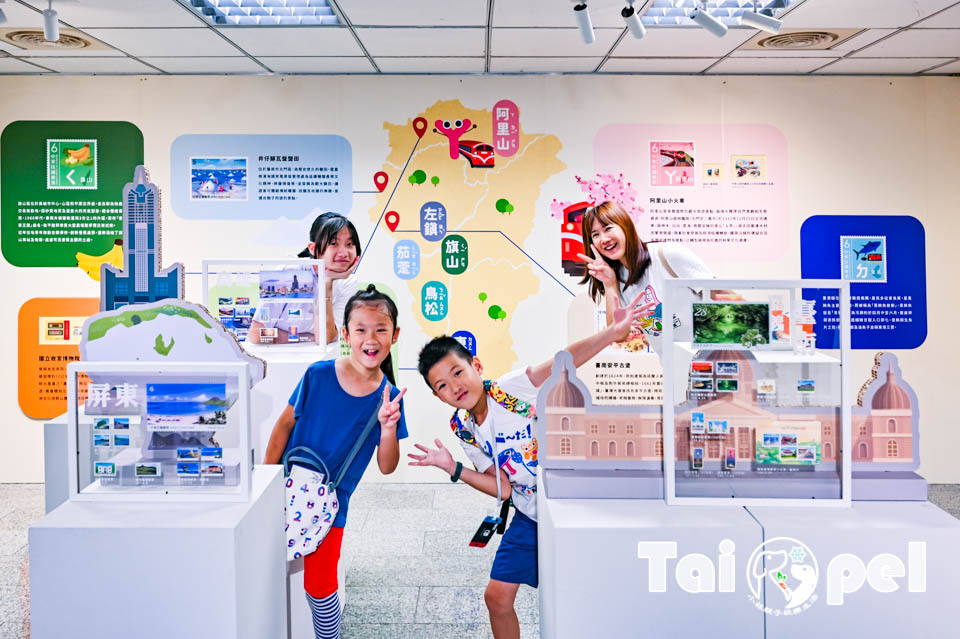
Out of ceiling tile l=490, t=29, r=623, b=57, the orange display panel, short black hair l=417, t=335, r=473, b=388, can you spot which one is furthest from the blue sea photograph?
short black hair l=417, t=335, r=473, b=388

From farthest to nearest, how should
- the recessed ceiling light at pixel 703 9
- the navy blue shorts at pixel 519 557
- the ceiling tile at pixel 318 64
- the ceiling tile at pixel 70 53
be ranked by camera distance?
the ceiling tile at pixel 318 64
the ceiling tile at pixel 70 53
the recessed ceiling light at pixel 703 9
the navy blue shorts at pixel 519 557

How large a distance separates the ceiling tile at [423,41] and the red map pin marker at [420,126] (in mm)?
509

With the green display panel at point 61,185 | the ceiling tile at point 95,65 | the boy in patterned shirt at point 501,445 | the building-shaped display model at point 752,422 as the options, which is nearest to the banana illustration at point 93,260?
the green display panel at point 61,185

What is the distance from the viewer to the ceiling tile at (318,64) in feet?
14.1

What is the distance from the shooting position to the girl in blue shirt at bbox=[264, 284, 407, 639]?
2.70 m

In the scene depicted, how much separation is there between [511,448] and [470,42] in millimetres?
2550

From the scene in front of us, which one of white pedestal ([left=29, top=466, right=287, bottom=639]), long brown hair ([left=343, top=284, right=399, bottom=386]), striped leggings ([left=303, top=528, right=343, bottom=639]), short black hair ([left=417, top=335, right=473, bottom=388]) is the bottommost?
striped leggings ([left=303, top=528, right=343, bottom=639])

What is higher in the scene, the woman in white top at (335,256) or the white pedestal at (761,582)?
the woman in white top at (335,256)

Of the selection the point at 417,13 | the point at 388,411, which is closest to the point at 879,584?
the point at 388,411

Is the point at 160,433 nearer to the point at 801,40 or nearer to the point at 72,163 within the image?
the point at 72,163

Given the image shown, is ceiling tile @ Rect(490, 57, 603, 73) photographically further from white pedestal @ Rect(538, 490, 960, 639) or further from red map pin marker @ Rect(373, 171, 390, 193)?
white pedestal @ Rect(538, 490, 960, 639)

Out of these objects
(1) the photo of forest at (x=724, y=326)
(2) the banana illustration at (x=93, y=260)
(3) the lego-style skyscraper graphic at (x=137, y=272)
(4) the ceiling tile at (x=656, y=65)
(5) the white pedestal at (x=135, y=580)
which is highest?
(4) the ceiling tile at (x=656, y=65)

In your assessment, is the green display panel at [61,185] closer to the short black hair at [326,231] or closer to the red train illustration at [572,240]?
the short black hair at [326,231]

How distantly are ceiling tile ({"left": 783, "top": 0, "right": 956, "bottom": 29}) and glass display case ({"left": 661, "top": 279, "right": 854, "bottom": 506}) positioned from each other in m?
2.19
